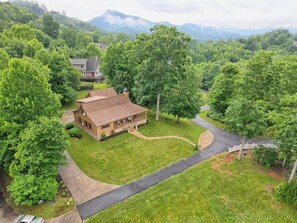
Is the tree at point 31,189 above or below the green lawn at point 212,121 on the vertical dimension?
above

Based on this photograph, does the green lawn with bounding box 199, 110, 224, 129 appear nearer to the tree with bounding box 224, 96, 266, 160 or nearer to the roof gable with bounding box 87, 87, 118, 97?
the tree with bounding box 224, 96, 266, 160

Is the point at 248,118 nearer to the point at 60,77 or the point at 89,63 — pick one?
the point at 60,77

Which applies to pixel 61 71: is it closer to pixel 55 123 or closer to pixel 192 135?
pixel 55 123

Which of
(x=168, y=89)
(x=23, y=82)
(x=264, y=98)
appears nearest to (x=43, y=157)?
(x=23, y=82)

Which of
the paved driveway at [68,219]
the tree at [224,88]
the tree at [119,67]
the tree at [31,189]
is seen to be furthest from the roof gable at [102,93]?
the paved driveway at [68,219]

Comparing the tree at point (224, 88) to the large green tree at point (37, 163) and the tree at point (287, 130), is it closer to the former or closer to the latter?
the tree at point (287, 130)

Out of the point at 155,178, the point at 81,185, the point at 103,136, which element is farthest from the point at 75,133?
the point at 155,178
